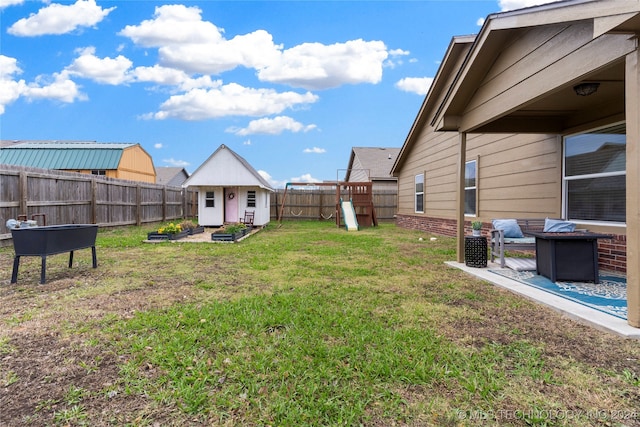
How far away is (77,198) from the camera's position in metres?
10.4

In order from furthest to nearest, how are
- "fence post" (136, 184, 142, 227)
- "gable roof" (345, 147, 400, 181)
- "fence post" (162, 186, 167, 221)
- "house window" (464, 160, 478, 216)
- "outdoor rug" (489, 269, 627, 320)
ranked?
"gable roof" (345, 147, 400, 181) < "fence post" (162, 186, 167, 221) < "fence post" (136, 184, 142, 227) < "house window" (464, 160, 478, 216) < "outdoor rug" (489, 269, 627, 320)

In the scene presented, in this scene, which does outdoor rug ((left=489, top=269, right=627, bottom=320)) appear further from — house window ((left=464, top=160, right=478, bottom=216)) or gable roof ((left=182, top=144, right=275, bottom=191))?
gable roof ((left=182, top=144, right=275, bottom=191))

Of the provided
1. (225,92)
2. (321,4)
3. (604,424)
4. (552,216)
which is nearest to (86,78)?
(225,92)

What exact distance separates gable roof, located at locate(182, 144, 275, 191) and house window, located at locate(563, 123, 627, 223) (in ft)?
33.6

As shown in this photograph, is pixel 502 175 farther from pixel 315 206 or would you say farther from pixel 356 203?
pixel 315 206

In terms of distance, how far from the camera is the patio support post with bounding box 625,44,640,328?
2.83 m

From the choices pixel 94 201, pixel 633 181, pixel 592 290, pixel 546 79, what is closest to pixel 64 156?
pixel 94 201

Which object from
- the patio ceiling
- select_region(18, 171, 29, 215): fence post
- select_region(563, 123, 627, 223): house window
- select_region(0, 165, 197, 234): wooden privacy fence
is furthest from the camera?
select_region(18, 171, 29, 215): fence post

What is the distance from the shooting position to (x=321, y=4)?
30.5 ft

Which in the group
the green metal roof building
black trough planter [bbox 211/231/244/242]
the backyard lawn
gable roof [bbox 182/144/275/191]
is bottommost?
the backyard lawn

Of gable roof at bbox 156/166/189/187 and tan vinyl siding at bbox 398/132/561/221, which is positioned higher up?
gable roof at bbox 156/166/189/187

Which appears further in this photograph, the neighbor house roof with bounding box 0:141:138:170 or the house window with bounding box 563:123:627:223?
the neighbor house roof with bounding box 0:141:138:170

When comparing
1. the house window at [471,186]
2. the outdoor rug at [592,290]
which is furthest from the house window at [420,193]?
the outdoor rug at [592,290]

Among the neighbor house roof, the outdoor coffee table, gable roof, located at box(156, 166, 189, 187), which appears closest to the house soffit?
the outdoor coffee table
